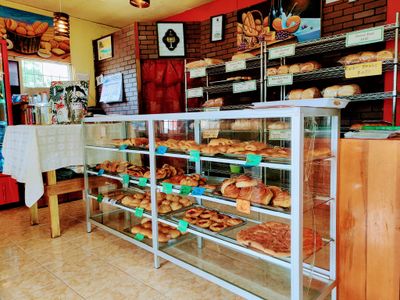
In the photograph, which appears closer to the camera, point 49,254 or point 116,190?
point 49,254

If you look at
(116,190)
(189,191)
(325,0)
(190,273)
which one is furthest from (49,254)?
(325,0)

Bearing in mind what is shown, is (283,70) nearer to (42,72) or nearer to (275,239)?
(275,239)

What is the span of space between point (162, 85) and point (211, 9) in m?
1.54

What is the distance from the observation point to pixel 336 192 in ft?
5.10

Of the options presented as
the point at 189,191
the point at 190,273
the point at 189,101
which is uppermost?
the point at 189,101

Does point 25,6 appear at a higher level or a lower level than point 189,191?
higher

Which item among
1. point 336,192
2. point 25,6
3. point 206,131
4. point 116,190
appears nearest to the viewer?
point 336,192

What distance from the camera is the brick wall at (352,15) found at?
3.13 metres

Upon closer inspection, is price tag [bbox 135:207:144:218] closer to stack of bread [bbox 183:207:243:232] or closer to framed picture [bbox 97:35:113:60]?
stack of bread [bbox 183:207:243:232]

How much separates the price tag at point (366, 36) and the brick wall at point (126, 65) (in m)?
3.29

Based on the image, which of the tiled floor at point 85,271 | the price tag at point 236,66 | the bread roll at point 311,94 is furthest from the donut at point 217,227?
the price tag at point 236,66

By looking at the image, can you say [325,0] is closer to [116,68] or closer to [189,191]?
[189,191]

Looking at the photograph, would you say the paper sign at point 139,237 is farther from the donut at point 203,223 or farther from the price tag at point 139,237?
the donut at point 203,223

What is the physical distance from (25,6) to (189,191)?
4.58m
